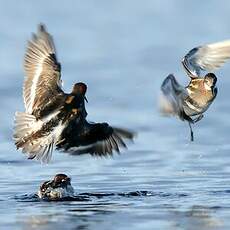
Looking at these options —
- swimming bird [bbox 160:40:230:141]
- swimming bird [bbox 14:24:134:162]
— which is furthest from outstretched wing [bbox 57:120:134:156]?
swimming bird [bbox 160:40:230:141]

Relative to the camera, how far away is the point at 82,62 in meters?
25.6

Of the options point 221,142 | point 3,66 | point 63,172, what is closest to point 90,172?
point 63,172

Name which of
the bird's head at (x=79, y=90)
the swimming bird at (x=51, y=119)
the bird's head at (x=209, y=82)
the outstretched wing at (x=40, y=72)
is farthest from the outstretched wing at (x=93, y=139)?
the bird's head at (x=209, y=82)

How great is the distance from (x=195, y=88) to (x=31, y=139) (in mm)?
1955

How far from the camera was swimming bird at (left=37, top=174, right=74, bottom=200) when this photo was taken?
16.1 meters

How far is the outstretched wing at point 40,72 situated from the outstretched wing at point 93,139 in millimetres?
552

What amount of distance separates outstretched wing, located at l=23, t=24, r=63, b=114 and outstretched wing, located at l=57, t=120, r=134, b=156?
0.55 m

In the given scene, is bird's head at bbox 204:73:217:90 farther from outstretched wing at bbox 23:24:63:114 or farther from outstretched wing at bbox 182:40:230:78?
outstretched wing at bbox 23:24:63:114

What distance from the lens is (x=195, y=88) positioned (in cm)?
1658

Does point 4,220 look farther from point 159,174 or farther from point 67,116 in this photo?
point 159,174

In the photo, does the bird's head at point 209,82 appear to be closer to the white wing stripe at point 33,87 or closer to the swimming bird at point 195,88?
the swimming bird at point 195,88

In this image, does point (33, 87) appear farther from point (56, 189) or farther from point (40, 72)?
point (56, 189)

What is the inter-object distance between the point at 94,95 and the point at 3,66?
2216 millimetres

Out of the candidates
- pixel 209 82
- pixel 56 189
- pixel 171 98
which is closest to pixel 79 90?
pixel 56 189
